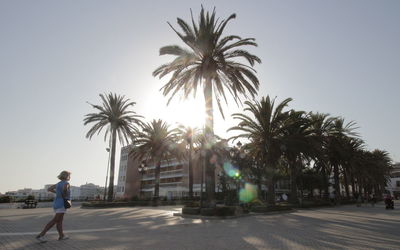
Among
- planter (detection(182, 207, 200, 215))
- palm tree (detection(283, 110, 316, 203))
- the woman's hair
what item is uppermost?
palm tree (detection(283, 110, 316, 203))

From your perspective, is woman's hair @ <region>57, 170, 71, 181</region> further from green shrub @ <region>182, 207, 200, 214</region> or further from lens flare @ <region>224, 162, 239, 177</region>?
lens flare @ <region>224, 162, 239, 177</region>

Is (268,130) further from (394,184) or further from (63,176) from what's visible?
(394,184)

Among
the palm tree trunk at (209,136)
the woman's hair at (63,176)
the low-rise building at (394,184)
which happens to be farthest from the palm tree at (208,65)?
the low-rise building at (394,184)

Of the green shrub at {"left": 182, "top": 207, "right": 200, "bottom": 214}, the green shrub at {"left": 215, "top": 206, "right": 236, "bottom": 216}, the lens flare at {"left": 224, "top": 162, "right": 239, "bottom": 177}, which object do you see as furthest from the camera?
the lens flare at {"left": 224, "top": 162, "right": 239, "bottom": 177}

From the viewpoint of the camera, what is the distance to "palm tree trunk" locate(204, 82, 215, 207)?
17656mm

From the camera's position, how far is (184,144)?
40.8 m

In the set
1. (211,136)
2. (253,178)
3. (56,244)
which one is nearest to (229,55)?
(211,136)

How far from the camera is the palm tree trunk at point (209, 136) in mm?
17656

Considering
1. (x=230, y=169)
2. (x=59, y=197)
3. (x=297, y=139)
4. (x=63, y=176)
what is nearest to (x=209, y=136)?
(x=297, y=139)

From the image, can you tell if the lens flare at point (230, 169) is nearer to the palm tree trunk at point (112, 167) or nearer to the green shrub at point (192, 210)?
the palm tree trunk at point (112, 167)

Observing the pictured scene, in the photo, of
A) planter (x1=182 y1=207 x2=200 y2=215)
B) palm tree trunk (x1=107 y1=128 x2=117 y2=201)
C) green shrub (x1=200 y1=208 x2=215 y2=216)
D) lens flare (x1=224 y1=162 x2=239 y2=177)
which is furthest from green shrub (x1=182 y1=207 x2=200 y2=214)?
lens flare (x1=224 y1=162 x2=239 y2=177)

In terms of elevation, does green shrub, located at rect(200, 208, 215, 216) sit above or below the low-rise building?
below

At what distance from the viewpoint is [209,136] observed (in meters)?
18.5

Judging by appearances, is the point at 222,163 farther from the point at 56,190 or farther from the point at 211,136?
the point at 56,190
